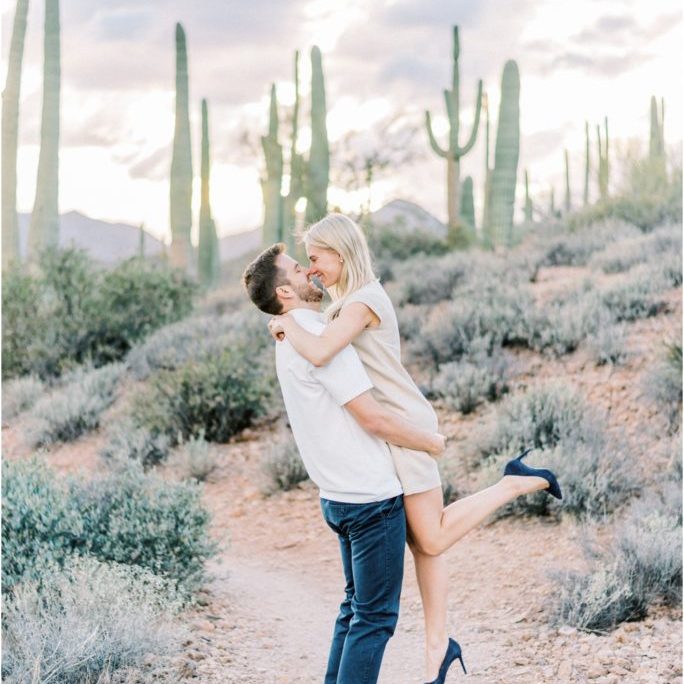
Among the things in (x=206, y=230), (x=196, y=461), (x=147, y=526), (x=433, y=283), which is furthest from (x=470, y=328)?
(x=206, y=230)

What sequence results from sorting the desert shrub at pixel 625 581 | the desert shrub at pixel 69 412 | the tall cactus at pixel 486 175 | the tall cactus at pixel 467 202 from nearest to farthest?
the desert shrub at pixel 625 581, the desert shrub at pixel 69 412, the tall cactus at pixel 486 175, the tall cactus at pixel 467 202

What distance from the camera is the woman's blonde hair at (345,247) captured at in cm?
356

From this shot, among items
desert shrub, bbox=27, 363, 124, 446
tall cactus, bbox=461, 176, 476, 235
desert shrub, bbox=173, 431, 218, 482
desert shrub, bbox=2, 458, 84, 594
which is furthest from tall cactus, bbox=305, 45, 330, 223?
desert shrub, bbox=2, 458, 84, 594

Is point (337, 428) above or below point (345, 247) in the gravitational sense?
below

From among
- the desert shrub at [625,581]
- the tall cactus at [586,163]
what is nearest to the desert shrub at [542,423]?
the desert shrub at [625,581]

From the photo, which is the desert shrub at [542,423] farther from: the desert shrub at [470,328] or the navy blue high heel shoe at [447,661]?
the navy blue high heel shoe at [447,661]

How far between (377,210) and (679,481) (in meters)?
17.8

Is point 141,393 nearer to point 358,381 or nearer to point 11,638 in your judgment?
point 11,638

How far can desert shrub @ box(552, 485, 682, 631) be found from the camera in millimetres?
5227

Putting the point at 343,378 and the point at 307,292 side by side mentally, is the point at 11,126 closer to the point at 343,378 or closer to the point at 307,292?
the point at 307,292

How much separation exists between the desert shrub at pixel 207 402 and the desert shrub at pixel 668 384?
4.09 metres

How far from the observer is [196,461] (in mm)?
9094

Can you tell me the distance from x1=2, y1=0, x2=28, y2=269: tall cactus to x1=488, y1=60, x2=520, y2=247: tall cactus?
32.8 feet

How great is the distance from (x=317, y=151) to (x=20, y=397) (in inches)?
465
